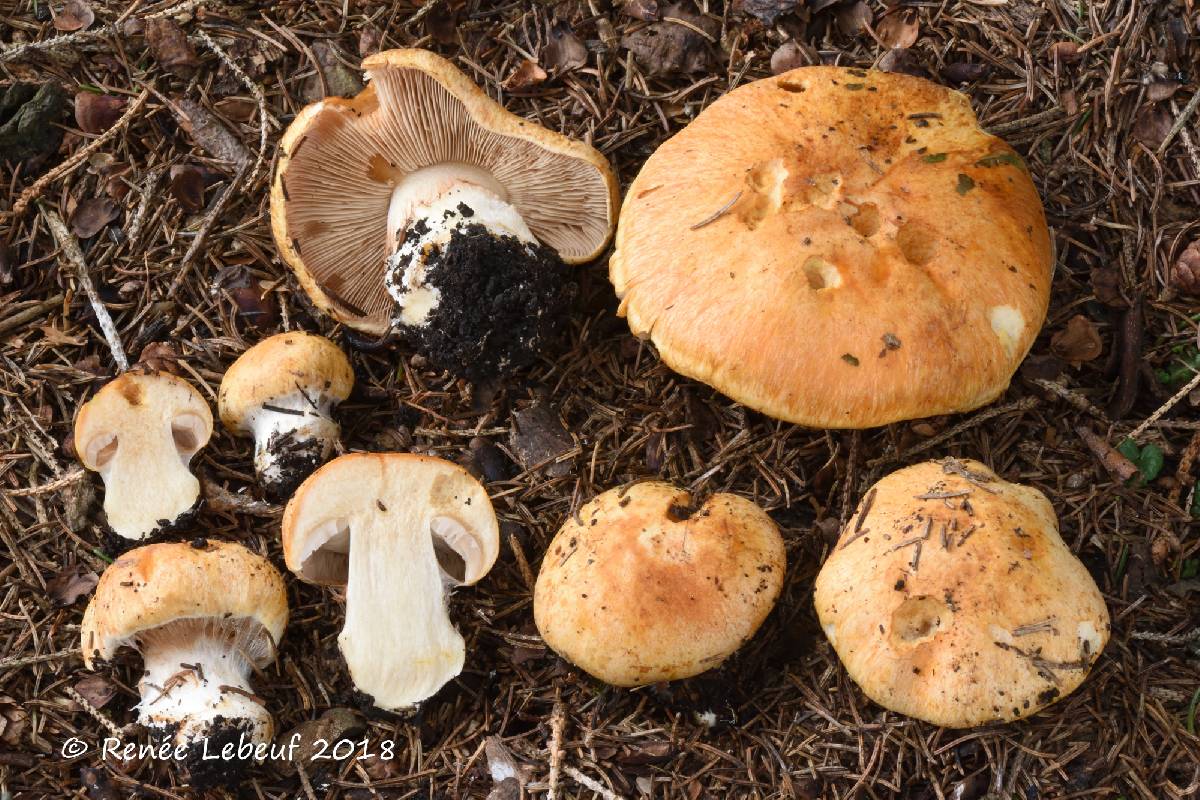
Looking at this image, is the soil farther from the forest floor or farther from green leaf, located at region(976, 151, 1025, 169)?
green leaf, located at region(976, 151, 1025, 169)

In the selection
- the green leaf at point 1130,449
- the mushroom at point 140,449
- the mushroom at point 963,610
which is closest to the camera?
the mushroom at point 963,610

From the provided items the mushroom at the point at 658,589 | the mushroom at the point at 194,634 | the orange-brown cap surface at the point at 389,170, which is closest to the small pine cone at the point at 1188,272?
the mushroom at the point at 658,589

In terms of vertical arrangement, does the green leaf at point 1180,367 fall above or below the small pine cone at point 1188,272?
below

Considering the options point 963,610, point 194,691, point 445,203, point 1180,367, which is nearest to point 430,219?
point 445,203

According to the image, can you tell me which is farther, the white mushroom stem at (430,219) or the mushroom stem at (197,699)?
the white mushroom stem at (430,219)

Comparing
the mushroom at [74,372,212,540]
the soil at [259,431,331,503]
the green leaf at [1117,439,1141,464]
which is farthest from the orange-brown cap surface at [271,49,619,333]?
the green leaf at [1117,439,1141,464]

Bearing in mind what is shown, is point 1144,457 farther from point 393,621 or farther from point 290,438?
point 290,438

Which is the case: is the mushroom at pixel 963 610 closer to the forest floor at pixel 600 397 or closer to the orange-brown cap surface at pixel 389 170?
the forest floor at pixel 600 397
